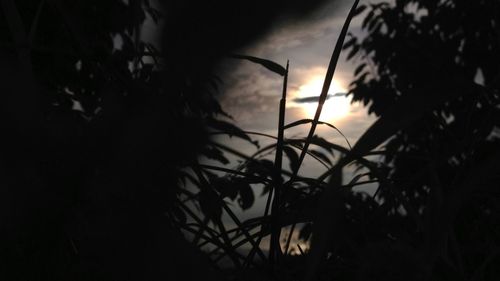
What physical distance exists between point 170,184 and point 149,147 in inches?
0.7

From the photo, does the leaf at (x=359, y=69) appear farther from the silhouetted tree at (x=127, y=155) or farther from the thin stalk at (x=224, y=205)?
the silhouetted tree at (x=127, y=155)

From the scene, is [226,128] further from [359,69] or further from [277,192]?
[359,69]

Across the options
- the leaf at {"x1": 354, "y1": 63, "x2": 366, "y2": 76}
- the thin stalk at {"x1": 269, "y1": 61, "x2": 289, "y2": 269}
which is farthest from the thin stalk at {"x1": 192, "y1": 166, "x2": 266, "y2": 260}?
Answer: the leaf at {"x1": 354, "y1": 63, "x2": 366, "y2": 76}

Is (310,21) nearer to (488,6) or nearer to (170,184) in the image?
(170,184)

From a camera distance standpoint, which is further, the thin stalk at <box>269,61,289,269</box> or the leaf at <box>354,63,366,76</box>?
the leaf at <box>354,63,366,76</box>

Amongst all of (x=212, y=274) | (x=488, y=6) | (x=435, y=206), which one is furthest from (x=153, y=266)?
(x=488, y=6)

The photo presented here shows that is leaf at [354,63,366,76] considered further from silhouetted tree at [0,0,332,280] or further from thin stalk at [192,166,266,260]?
silhouetted tree at [0,0,332,280]

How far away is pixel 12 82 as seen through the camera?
0.59 ft

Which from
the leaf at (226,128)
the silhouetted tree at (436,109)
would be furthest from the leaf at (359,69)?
the leaf at (226,128)

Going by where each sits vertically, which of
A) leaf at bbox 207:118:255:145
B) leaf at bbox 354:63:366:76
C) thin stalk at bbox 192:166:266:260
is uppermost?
leaf at bbox 354:63:366:76

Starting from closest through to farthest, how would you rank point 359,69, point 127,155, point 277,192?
point 127,155
point 277,192
point 359,69

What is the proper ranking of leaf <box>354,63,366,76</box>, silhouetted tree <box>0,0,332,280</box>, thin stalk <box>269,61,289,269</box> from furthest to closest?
1. leaf <box>354,63,366,76</box>
2. thin stalk <box>269,61,289,269</box>
3. silhouetted tree <box>0,0,332,280</box>

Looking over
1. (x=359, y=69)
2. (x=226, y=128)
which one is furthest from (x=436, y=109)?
(x=359, y=69)

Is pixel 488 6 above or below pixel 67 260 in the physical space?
above
